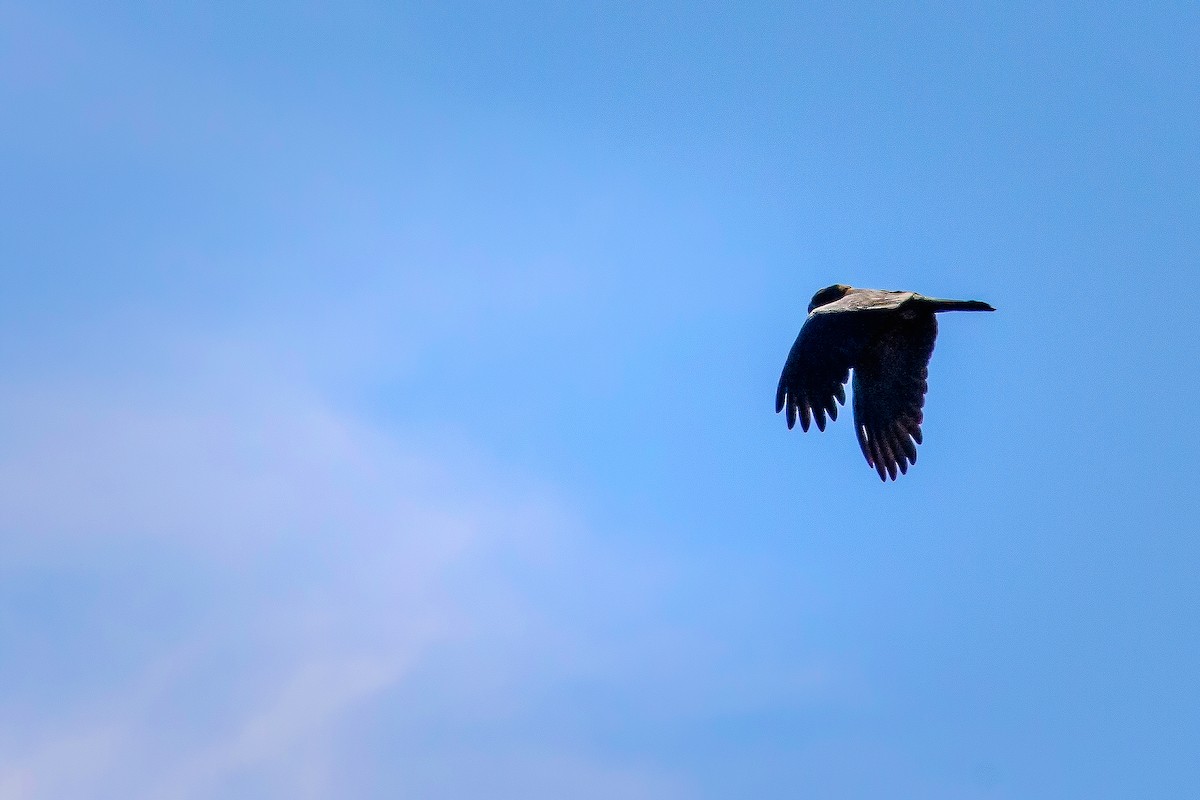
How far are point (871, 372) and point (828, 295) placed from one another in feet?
4.51

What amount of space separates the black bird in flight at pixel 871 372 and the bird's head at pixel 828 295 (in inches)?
8.1

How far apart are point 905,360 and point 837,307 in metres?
1.42

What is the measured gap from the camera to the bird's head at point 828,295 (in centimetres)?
2147

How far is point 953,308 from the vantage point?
20.0m

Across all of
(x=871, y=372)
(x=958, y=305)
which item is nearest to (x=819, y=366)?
(x=871, y=372)

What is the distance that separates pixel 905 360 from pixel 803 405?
1.56 metres

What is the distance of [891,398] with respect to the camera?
68.8 feet

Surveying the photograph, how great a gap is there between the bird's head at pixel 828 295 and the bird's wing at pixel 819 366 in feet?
3.10

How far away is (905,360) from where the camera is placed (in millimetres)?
20891

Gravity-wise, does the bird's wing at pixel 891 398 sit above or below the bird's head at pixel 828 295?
below

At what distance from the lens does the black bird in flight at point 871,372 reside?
20453mm

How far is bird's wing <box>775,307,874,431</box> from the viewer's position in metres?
20.4

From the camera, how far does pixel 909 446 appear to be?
21.0 m

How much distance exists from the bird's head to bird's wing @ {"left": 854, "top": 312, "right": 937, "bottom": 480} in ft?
3.43
